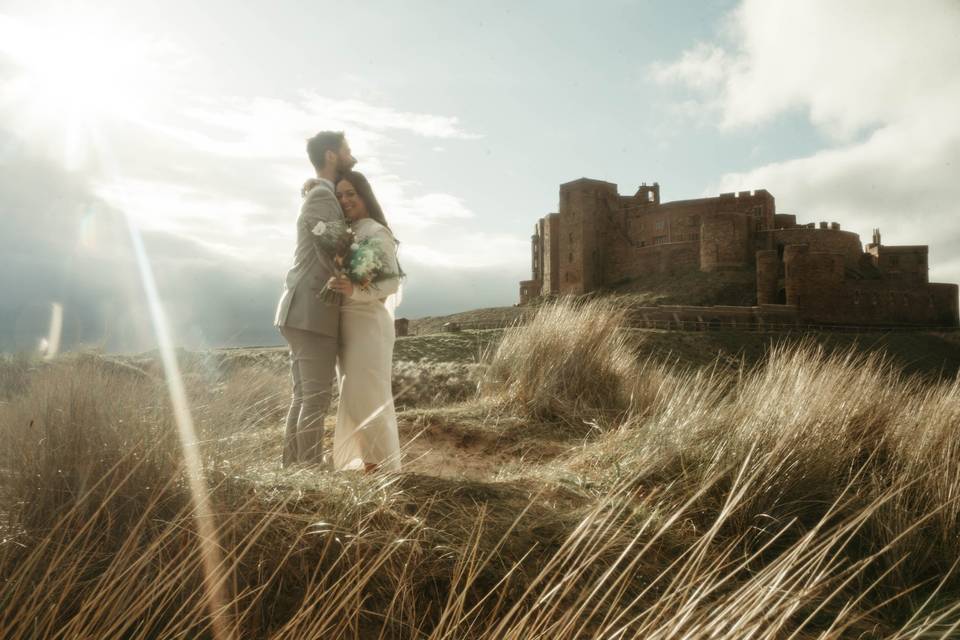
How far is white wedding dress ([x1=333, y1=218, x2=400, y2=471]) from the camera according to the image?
11.6ft

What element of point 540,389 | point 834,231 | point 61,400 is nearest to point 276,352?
point 540,389

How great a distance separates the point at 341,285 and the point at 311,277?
29cm

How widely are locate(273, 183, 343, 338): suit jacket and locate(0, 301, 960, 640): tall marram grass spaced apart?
1.52ft

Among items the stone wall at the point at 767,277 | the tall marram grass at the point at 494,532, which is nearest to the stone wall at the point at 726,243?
the stone wall at the point at 767,277

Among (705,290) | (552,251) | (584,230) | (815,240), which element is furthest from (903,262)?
(552,251)

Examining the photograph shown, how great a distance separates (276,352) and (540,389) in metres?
7.07

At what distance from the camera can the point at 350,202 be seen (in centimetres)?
380

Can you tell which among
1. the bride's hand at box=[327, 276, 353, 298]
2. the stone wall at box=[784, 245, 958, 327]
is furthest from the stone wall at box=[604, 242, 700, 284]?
the bride's hand at box=[327, 276, 353, 298]

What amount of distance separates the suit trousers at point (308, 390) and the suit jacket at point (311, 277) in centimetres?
7

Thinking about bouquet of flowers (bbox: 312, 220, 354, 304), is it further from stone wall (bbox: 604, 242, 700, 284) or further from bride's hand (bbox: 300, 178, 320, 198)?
stone wall (bbox: 604, 242, 700, 284)

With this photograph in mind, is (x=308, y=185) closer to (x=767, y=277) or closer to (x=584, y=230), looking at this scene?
(x=767, y=277)

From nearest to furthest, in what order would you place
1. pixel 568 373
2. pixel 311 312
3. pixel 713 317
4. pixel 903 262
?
pixel 311 312, pixel 568 373, pixel 713 317, pixel 903 262

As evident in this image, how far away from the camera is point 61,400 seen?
2332 mm

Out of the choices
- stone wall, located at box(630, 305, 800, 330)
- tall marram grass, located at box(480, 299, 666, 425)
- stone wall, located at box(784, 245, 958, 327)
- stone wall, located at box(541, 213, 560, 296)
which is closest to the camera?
tall marram grass, located at box(480, 299, 666, 425)
